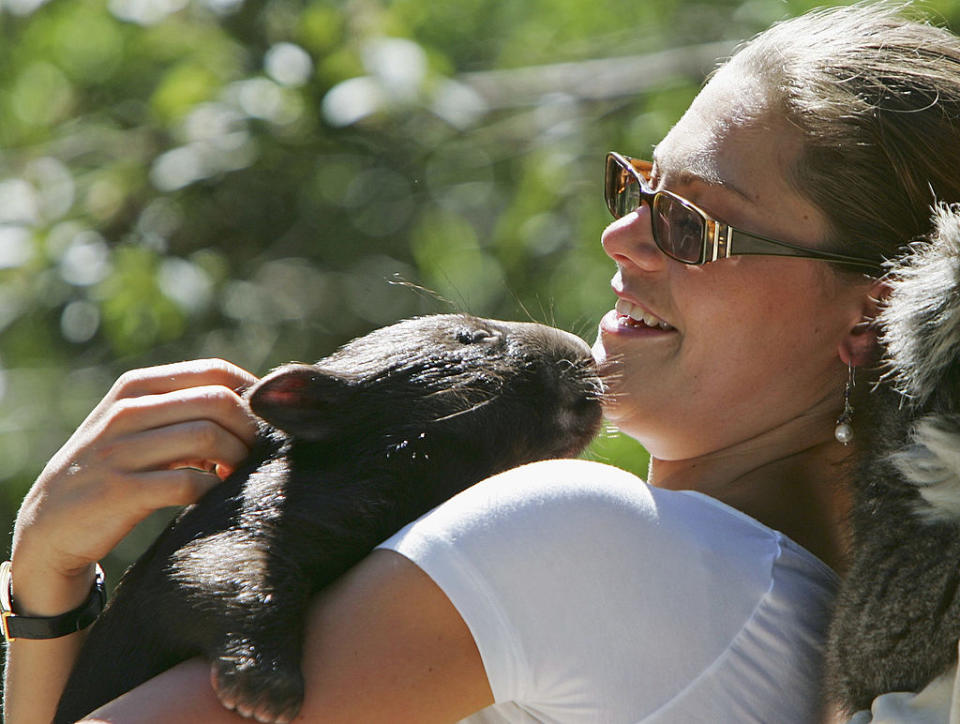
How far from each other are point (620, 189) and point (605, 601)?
1215mm

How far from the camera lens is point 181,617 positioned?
1.93 m

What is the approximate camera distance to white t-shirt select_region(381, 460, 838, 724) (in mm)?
1731

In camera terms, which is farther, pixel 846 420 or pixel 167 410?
pixel 846 420

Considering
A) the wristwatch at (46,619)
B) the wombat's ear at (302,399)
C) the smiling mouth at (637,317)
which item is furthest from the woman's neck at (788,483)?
the wristwatch at (46,619)

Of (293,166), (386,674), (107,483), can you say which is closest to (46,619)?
(107,483)

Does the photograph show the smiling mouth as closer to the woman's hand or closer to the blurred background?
the woman's hand

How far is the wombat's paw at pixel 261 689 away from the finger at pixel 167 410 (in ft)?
1.70

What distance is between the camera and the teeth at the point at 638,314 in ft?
8.22

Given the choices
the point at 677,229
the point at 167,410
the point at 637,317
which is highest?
the point at 677,229

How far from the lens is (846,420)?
2.28 m

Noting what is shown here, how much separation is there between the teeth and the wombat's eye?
307mm

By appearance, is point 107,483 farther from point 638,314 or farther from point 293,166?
point 293,166

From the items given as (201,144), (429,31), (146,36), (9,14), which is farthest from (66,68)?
(429,31)

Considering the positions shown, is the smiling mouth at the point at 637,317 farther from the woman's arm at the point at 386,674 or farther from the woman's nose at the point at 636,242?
the woman's arm at the point at 386,674
